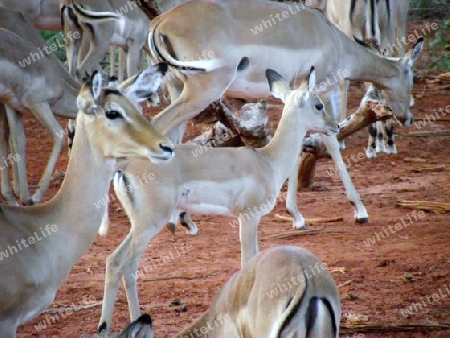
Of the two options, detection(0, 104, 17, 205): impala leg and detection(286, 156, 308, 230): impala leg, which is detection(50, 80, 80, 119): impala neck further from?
detection(286, 156, 308, 230): impala leg

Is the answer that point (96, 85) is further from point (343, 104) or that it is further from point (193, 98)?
point (343, 104)

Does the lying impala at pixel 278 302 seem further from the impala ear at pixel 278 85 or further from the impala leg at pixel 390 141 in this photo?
the impala leg at pixel 390 141

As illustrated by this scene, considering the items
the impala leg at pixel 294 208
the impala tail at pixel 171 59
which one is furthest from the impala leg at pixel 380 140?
the impala tail at pixel 171 59

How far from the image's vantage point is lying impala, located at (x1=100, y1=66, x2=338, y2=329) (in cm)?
516

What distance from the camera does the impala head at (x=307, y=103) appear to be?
6043mm

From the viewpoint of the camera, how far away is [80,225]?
168 inches

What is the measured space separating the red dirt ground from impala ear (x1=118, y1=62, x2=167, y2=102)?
3.83 ft

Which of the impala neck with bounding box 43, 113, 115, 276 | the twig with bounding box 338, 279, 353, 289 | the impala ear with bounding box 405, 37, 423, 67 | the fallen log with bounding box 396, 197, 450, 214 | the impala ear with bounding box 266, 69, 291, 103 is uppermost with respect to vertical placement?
the impala neck with bounding box 43, 113, 115, 276

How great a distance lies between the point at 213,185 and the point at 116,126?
52.4 inches

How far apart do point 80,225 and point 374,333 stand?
4.99 feet

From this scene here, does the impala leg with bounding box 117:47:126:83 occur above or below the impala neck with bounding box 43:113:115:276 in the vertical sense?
below

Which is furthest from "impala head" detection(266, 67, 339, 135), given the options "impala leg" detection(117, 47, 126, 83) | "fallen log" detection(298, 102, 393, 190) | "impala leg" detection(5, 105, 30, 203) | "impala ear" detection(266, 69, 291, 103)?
"impala leg" detection(117, 47, 126, 83)

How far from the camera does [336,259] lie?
6035mm

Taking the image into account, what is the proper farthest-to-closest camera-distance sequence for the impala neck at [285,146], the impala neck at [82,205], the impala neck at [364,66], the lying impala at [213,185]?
the impala neck at [364,66] → the impala neck at [285,146] → the lying impala at [213,185] → the impala neck at [82,205]
